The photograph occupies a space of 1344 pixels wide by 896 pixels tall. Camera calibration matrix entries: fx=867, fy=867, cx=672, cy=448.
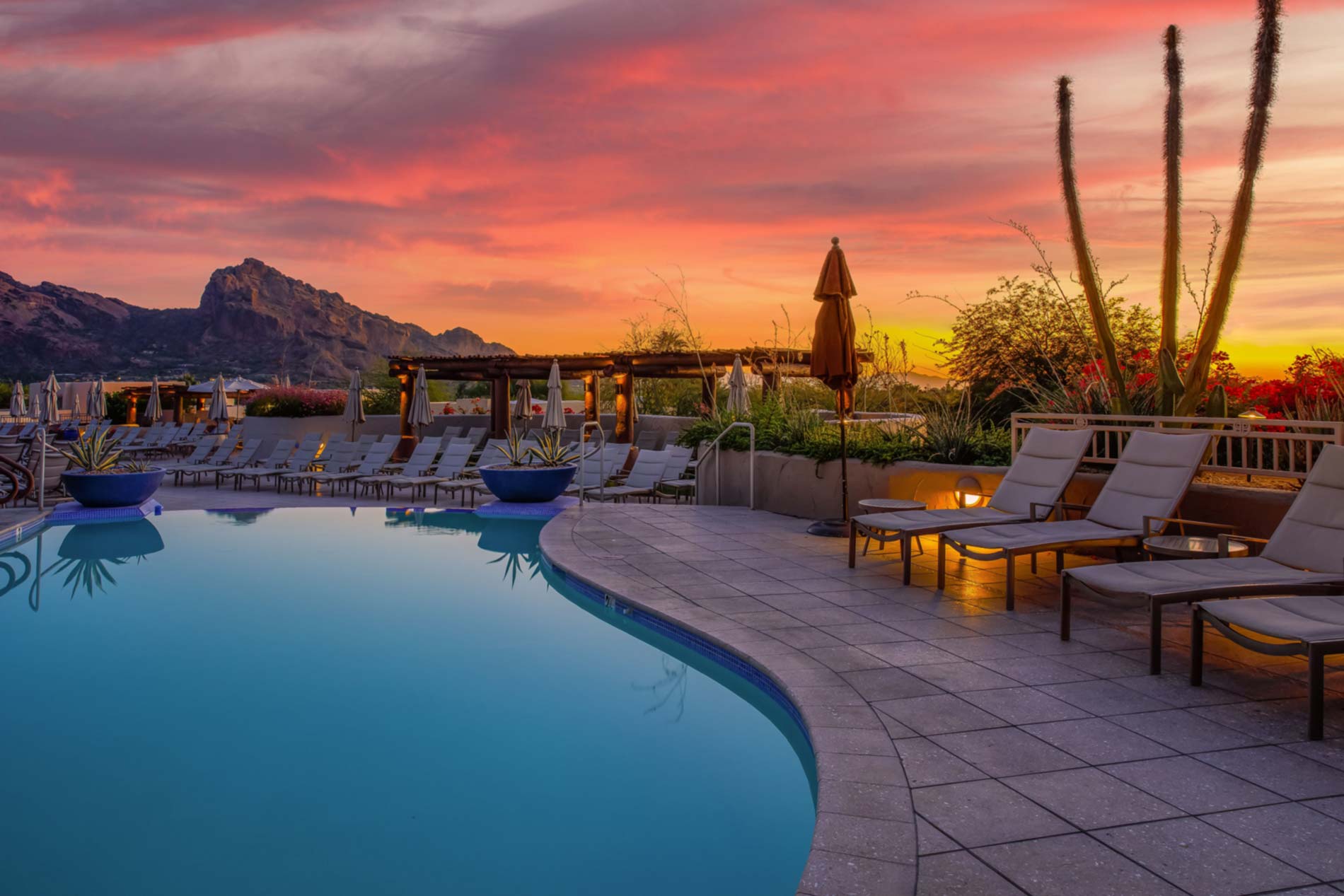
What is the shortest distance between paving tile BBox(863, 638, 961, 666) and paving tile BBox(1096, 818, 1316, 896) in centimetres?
144

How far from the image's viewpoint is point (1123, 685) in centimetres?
330

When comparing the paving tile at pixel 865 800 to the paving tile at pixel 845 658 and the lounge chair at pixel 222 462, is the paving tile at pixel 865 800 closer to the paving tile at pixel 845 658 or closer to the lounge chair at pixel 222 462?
the paving tile at pixel 845 658

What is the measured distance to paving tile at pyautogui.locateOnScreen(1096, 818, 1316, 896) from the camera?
1901mm

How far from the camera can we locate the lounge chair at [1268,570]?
3324 mm

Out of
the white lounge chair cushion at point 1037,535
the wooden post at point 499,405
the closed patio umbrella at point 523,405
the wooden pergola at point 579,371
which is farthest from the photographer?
the wooden post at point 499,405

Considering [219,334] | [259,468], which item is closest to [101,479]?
[259,468]

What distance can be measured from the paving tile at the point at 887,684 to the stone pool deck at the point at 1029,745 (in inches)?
0.4

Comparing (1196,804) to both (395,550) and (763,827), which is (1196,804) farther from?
(395,550)

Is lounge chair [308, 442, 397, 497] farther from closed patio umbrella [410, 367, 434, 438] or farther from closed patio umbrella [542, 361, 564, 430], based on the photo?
closed patio umbrella [542, 361, 564, 430]

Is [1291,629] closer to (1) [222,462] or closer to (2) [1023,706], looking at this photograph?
(2) [1023,706]

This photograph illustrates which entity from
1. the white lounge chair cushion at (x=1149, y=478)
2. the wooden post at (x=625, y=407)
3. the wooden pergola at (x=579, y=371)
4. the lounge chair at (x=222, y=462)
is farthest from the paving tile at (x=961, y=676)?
the lounge chair at (x=222, y=462)

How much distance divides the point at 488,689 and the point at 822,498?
14.0ft

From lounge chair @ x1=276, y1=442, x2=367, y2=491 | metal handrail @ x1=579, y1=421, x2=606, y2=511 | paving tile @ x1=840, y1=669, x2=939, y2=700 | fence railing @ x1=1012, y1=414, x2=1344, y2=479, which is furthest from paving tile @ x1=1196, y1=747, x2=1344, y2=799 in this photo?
lounge chair @ x1=276, y1=442, x2=367, y2=491

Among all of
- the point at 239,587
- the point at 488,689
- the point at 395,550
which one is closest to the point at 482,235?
the point at 395,550
